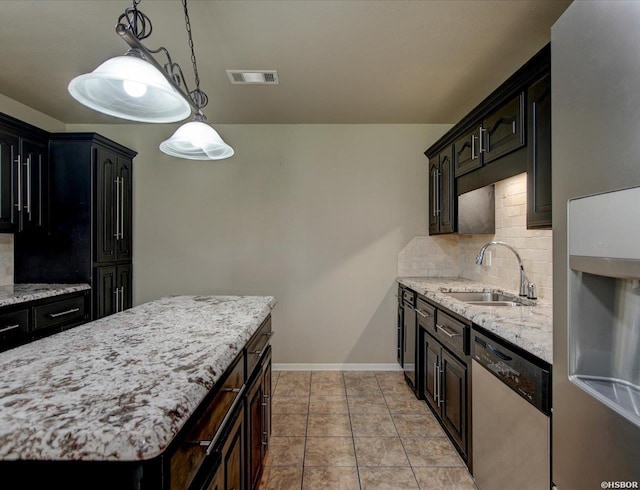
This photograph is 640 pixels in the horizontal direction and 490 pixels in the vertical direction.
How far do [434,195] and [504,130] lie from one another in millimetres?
1281

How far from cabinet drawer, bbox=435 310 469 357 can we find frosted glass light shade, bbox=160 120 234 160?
67.5 inches

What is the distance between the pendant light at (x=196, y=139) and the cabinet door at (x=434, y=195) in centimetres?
210

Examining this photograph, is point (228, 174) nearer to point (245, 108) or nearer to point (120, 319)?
point (245, 108)

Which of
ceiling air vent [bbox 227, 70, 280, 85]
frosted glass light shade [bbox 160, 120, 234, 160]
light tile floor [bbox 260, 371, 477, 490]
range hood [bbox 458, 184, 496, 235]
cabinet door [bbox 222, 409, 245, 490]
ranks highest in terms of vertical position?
ceiling air vent [bbox 227, 70, 280, 85]

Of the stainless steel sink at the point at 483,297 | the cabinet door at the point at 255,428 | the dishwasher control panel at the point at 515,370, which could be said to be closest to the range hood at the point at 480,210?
the stainless steel sink at the point at 483,297

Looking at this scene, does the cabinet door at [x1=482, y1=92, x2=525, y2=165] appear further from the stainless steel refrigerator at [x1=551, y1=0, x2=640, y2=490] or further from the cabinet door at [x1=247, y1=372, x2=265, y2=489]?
the cabinet door at [x1=247, y1=372, x2=265, y2=489]

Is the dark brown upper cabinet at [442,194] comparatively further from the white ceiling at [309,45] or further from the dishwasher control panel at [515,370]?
the dishwasher control panel at [515,370]

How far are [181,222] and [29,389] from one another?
2.92 m

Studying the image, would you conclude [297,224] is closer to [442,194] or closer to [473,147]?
[442,194]

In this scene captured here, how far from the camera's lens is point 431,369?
248 centimetres

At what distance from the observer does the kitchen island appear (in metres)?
0.60

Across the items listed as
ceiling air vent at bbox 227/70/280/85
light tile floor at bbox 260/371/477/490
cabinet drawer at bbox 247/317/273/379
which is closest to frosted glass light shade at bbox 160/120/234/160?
ceiling air vent at bbox 227/70/280/85

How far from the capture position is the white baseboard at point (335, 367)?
Result: 3.52 metres

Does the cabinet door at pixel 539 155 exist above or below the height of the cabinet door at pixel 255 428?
above
